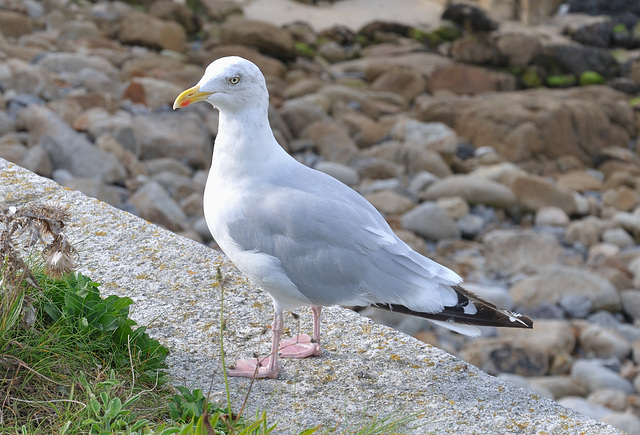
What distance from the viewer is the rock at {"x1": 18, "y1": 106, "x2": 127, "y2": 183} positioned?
27.6 ft

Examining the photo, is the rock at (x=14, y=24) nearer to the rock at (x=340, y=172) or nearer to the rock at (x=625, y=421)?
the rock at (x=340, y=172)

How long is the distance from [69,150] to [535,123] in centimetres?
779

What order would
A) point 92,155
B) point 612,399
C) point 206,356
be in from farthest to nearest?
point 92,155, point 612,399, point 206,356

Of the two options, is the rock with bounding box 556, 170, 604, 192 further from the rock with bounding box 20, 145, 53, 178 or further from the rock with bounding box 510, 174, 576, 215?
the rock with bounding box 20, 145, 53, 178

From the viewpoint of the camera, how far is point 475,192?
33.9 ft

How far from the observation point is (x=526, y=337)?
24.1 ft

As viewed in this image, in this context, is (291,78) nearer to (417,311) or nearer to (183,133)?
(183,133)

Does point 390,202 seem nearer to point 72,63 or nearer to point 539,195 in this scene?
point 539,195

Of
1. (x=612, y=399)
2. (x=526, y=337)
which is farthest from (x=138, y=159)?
(x=612, y=399)

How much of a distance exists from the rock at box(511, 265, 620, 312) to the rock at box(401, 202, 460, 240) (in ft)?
4.84

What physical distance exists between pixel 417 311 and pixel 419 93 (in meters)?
13.3


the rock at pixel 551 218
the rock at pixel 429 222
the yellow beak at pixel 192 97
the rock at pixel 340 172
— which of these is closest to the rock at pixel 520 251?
the rock at pixel 429 222

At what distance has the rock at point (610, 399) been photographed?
20.8 ft

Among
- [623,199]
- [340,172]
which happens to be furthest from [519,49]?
[340,172]
